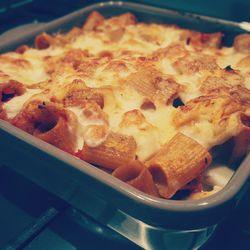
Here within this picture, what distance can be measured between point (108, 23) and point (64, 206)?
873mm

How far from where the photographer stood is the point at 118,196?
29.5 inches

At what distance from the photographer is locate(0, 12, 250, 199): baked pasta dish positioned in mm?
877

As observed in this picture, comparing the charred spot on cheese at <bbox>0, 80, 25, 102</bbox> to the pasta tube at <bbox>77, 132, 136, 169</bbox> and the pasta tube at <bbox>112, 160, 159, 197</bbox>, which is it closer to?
the pasta tube at <bbox>77, 132, 136, 169</bbox>

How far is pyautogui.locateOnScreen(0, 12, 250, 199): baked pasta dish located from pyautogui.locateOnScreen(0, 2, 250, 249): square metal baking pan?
6cm

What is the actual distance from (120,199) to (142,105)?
371 mm

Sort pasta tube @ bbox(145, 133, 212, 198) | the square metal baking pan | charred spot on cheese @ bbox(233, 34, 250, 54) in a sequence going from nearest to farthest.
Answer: the square metal baking pan → pasta tube @ bbox(145, 133, 212, 198) → charred spot on cheese @ bbox(233, 34, 250, 54)

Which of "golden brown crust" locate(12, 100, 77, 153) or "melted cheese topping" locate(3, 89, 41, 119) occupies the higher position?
"golden brown crust" locate(12, 100, 77, 153)

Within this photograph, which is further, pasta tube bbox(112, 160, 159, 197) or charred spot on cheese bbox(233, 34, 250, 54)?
charred spot on cheese bbox(233, 34, 250, 54)

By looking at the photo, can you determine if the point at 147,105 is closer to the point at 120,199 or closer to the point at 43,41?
the point at 120,199

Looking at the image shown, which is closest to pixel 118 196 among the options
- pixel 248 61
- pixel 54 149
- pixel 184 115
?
pixel 54 149

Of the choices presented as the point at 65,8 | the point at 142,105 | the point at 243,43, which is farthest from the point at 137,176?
the point at 65,8

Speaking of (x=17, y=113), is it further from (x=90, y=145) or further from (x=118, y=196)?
(x=118, y=196)

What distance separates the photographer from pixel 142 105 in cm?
106

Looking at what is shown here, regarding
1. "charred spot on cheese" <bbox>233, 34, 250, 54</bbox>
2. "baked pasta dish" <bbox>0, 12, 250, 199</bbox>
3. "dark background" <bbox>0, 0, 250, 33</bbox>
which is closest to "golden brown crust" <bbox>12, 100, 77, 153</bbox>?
"baked pasta dish" <bbox>0, 12, 250, 199</bbox>
